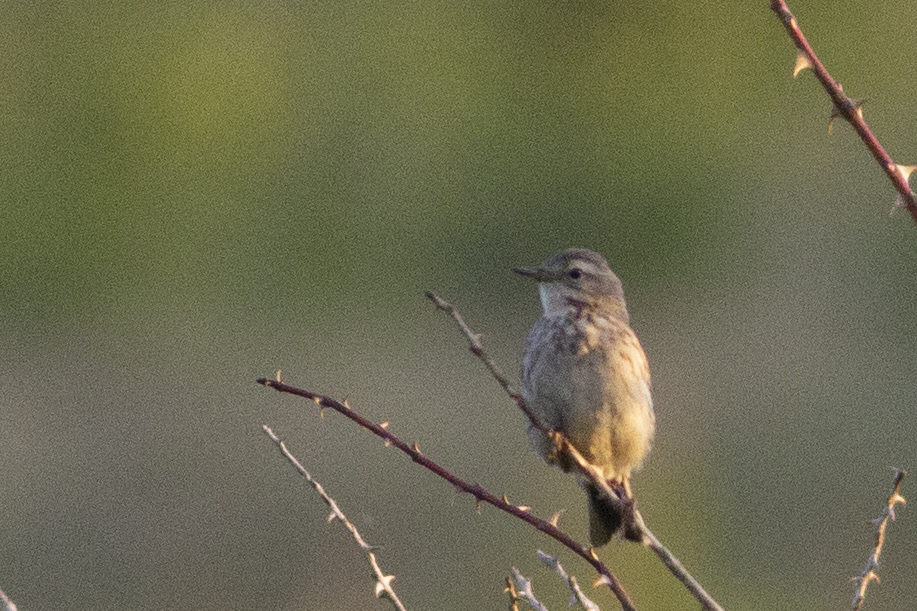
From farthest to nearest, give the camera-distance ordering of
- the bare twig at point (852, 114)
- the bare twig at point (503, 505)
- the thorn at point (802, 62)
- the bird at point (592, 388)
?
the bird at point (592, 388) < the bare twig at point (503, 505) < the thorn at point (802, 62) < the bare twig at point (852, 114)

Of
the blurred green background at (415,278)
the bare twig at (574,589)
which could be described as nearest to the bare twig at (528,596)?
the bare twig at (574,589)

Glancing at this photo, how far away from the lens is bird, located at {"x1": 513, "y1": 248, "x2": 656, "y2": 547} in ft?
15.9

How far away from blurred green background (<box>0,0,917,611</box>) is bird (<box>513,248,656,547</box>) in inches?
208

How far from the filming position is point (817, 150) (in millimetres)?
16562

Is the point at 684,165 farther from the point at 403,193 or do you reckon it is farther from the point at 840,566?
the point at 840,566

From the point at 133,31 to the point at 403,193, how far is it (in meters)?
3.36

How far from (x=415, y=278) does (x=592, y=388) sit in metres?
10.5

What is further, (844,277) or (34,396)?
(844,277)

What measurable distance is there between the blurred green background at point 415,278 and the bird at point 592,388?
5.27 meters

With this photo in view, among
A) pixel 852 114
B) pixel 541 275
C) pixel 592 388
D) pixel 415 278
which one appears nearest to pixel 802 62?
pixel 852 114

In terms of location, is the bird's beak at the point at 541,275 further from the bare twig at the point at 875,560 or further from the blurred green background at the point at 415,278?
the blurred green background at the point at 415,278

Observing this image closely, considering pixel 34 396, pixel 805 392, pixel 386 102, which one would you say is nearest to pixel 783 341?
pixel 805 392

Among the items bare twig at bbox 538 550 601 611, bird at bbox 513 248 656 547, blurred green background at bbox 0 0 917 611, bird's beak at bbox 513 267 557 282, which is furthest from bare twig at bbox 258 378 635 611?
blurred green background at bbox 0 0 917 611

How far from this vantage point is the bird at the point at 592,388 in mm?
4836
